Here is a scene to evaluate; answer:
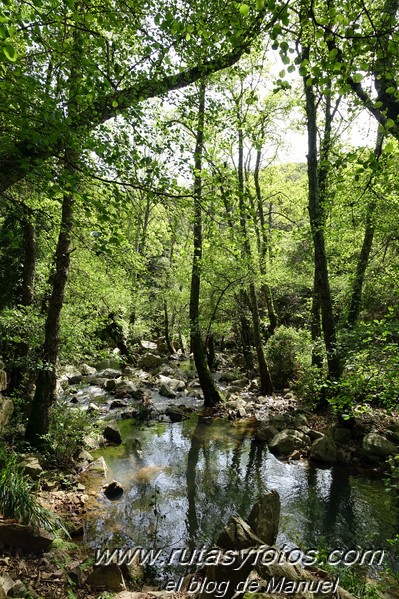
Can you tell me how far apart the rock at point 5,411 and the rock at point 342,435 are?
8143mm

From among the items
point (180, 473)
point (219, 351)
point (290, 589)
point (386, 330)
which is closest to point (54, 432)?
point (180, 473)

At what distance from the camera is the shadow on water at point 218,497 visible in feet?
19.4

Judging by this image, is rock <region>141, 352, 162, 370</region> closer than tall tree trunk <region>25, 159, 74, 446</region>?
No

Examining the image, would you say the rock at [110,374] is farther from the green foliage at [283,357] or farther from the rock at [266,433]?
the rock at [266,433]

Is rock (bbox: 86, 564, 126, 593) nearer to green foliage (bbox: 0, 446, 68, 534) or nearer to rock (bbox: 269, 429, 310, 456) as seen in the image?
green foliage (bbox: 0, 446, 68, 534)

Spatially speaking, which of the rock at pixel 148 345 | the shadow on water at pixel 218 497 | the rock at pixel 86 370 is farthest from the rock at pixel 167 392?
the rock at pixel 148 345

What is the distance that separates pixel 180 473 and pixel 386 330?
6004mm

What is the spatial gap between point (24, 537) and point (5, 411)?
371cm

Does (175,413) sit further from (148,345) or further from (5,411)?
(148,345)

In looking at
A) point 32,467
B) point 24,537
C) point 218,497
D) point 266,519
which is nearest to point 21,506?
point 24,537

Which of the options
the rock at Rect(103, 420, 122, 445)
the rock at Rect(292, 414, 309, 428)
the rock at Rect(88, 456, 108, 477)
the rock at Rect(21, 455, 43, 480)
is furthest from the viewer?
the rock at Rect(292, 414, 309, 428)

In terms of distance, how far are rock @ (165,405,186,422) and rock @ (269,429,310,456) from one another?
3762 millimetres

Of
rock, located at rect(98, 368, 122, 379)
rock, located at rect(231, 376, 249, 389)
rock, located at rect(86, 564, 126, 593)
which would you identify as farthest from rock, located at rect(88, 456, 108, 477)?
rock, located at rect(98, 368, 122, 379)

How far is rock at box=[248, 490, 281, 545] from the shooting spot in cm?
536
